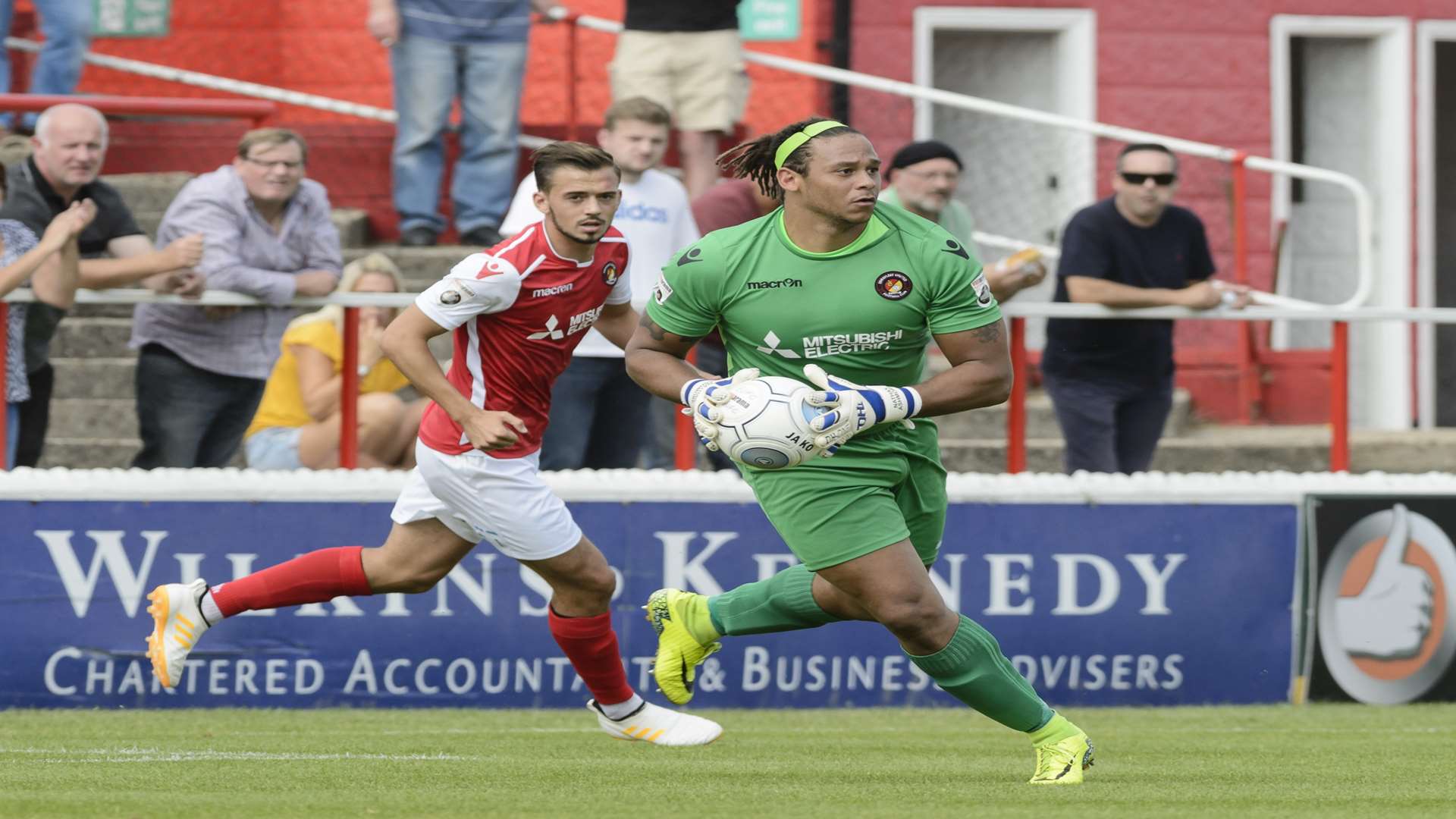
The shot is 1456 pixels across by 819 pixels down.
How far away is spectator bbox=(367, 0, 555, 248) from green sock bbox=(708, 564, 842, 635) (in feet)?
16.0

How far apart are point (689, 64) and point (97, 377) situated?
329 cm

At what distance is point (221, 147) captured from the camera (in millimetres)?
13094

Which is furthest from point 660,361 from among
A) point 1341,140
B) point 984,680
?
point 1341,140

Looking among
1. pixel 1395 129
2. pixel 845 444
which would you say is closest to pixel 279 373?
pixel 845 444

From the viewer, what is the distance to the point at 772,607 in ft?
24.6

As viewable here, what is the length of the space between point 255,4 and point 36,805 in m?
9.48

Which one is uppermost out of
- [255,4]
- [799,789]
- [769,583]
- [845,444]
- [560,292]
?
[255,4]

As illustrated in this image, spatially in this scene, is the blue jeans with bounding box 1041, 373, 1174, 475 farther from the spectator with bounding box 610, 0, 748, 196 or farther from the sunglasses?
the spectator with bounding box 610, 0, 748, 196

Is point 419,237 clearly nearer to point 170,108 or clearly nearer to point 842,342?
point 170,108

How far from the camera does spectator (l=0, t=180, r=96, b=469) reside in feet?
28.6

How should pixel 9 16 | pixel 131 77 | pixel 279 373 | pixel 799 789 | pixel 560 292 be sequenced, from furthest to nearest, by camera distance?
1. pixel 131 77
2. pixel 9 16
3. pixel 279 373
4. pixel 560 292
5. pixel 799 789

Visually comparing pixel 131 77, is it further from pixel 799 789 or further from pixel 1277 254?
pixel 799 789

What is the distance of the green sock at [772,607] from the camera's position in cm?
747

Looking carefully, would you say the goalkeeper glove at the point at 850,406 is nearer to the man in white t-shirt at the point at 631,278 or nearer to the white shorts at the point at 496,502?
the white shorts at the point at 496,502
